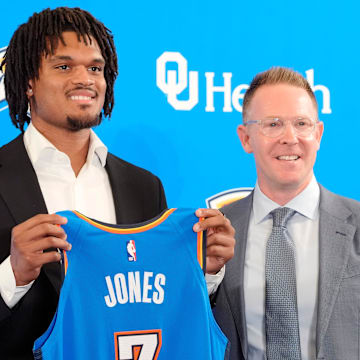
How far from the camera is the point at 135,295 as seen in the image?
1.20 m

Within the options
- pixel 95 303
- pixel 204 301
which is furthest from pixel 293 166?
pixel 95 303

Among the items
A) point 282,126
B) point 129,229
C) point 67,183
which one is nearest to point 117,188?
point 67,183

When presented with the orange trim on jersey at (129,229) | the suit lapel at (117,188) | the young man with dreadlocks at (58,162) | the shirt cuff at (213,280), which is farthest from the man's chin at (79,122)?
the shirt cuff at (213,280)

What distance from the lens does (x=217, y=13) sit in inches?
78.7

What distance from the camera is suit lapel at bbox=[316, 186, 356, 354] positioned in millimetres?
1351

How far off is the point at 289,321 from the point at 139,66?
1.01 metres

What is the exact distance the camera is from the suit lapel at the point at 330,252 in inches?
53.2

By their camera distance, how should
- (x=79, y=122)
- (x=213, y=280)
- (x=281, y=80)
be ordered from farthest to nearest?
(x=281, y=80) < (x=79, y=122) < (x=213, y=280)

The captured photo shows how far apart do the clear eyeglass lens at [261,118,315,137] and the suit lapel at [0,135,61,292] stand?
0.65 m

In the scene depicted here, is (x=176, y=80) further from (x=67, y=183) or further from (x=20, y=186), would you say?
(x=20, y=186)

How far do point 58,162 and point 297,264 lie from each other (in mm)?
694

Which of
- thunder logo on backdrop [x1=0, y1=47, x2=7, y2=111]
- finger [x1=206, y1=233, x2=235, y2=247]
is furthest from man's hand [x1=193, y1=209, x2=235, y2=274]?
thunder logo on backdrop [x1=0, y1=47, x2=7, y2=111]

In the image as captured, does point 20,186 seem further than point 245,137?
No

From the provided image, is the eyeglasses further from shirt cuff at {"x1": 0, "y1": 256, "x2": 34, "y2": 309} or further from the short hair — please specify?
shirt cuff at {"x1": 0, "y1": 256, "x2": 34, "y2": 309}
